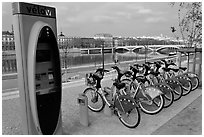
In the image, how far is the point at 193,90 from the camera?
5.36 metres

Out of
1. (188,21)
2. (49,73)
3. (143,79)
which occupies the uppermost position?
(188,21)

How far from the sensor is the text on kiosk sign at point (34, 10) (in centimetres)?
216

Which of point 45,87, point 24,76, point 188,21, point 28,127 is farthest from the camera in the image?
point 188,21

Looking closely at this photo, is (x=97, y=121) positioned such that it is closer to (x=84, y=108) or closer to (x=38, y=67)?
(x=84, y=108)

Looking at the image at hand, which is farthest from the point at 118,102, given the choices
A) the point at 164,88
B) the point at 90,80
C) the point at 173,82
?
the point at 173,82

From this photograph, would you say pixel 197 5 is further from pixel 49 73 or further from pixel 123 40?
pixel 123 40

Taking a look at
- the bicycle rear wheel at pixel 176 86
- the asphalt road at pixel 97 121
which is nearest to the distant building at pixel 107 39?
the bicycle rear wheel at pixel 176 86

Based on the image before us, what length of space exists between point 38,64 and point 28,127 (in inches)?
33.9

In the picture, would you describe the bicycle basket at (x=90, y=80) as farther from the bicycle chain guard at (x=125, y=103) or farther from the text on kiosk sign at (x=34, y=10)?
the text on kiosk sign at (x=34, y=10)

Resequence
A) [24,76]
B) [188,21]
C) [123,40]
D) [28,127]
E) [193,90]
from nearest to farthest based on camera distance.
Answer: [24,76] < [28,127] < [193,90] < [188,21] < [123,40]

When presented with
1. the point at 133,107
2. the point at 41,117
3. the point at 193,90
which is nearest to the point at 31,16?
the point at 41,117

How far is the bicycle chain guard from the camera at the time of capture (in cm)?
306

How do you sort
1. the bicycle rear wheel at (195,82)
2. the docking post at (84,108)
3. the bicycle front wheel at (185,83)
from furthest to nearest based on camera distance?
the bicycle rear wheel at (195,82)
the bicycle front wheel at (185,83)
the docking post at (84,108)

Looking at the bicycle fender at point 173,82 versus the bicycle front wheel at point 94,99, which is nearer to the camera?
the bicycle front wheel at point 94,99
